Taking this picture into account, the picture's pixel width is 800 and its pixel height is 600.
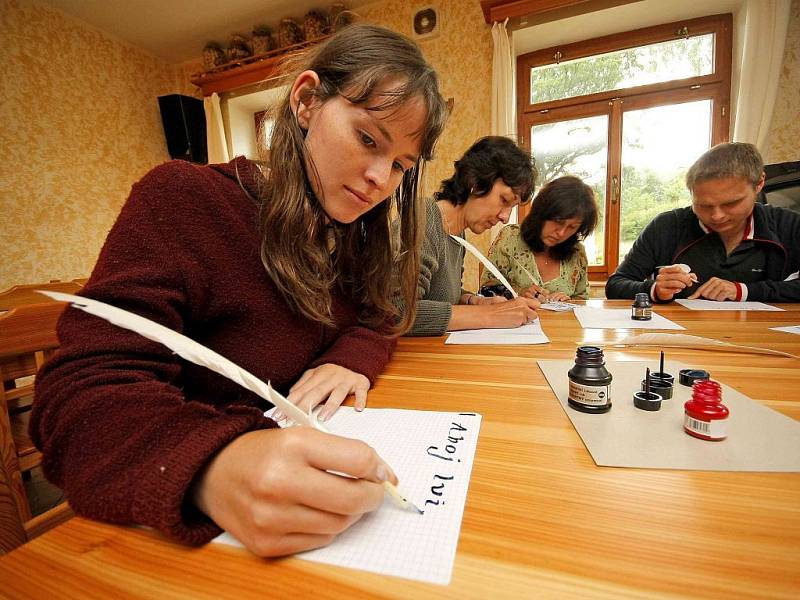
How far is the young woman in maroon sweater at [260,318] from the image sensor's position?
0.30 metres

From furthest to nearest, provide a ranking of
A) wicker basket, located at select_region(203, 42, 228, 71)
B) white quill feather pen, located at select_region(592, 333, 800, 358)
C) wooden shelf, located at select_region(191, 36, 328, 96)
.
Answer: wicker basket, located at select_region(203, 42, 228, 71) < wooden shelf, located at select_region(191, 36, 328, 96) < white quill feather pen, located at select_region(592, 333, 800, 358)

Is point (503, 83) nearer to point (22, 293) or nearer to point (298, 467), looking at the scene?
point (22, 293)

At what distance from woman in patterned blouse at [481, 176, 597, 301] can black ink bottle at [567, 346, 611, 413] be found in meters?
1.34

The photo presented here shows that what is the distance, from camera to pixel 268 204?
2.09 feet

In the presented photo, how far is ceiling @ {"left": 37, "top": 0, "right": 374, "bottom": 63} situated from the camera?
9.91ft

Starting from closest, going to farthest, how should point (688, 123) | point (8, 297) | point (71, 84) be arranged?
point (8, 297) < point (688, 123) < point (71, 84)

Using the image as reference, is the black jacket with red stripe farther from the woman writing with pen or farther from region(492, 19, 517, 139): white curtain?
region(492, 19, 517, 139): white curtain

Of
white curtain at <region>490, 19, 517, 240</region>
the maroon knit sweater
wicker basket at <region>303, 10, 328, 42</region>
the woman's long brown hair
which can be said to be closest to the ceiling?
wicker basket at <region>303, 10, 328, 42</region>

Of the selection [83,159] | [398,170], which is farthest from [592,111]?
[83,159]

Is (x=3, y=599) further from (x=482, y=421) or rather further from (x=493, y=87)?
(x=493, y=87)

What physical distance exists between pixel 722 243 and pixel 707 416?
1782 millimetres

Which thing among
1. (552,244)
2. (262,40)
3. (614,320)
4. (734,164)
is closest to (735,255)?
(734,164)

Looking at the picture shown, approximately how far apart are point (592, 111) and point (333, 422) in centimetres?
320

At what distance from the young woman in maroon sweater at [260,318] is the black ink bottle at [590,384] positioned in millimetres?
314
